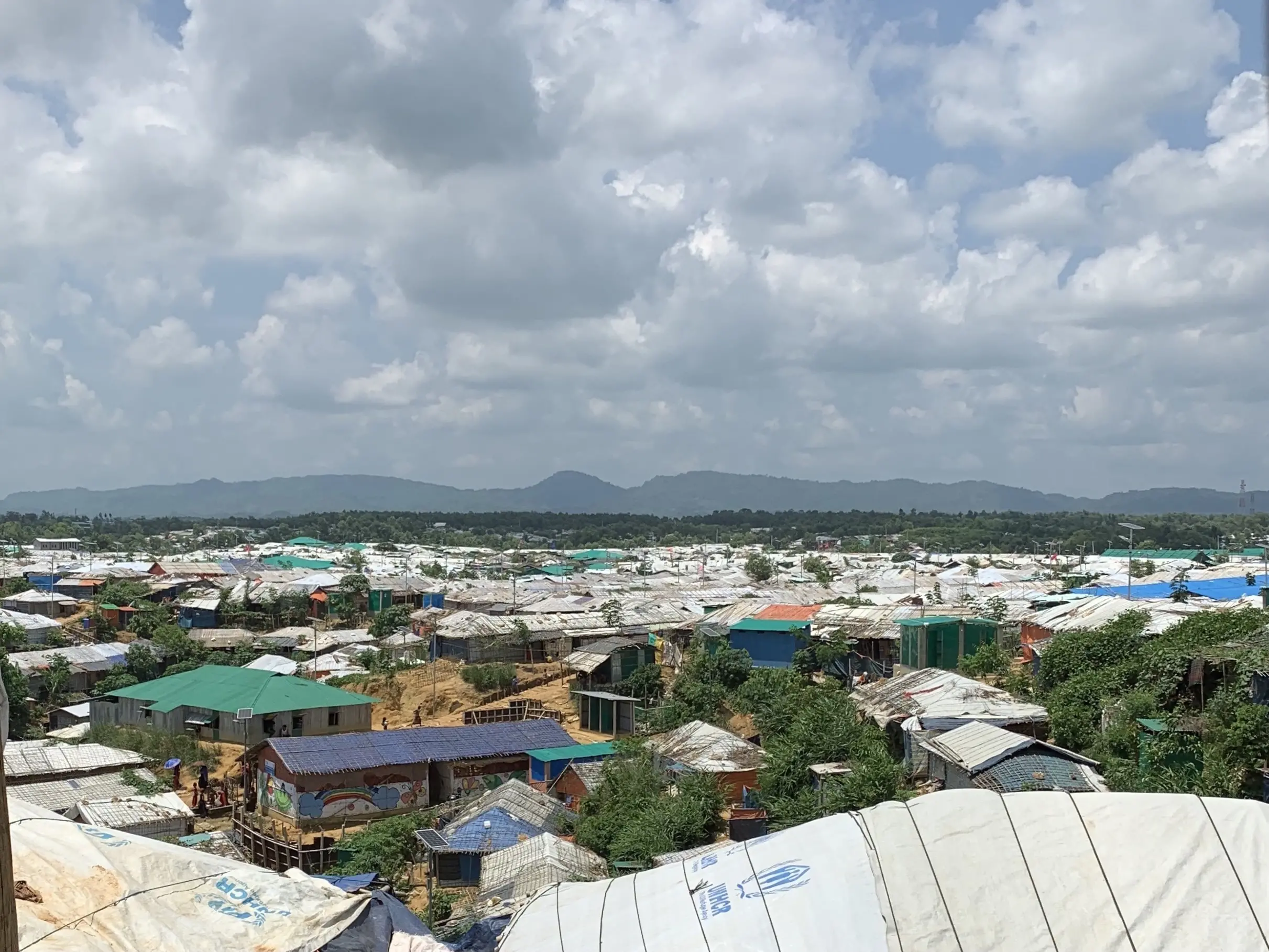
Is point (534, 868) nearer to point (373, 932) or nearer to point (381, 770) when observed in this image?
point (373, 932)

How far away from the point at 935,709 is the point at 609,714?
1099 centimetres

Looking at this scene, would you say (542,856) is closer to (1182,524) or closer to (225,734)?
(225,734)

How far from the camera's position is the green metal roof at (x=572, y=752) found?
22.3m

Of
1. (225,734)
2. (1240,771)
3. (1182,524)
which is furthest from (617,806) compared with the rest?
(1182,524)

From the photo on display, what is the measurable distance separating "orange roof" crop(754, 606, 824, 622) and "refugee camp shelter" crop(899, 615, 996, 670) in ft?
18.7

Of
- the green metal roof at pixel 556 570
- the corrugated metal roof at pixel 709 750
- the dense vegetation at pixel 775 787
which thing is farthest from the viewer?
the green metal roof at pixel 556 570

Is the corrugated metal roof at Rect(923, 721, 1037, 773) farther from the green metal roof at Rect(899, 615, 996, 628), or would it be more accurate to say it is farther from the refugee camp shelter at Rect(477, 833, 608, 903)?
the green metal roof at Rect(899, 615, 996, 628)

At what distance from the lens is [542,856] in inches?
594

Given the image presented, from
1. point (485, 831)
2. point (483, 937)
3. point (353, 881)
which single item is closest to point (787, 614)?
point (485, 831)

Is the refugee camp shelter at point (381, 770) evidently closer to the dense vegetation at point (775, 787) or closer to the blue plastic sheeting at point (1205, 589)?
the dense vegetation at point (775, 787)

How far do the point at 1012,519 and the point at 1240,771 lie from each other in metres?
142

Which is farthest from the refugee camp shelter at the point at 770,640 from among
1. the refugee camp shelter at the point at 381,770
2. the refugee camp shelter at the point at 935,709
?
the refugee camp shelter at the point at 381,770

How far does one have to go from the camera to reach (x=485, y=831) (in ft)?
55.9

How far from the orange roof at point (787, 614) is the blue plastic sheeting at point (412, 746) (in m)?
11.5
